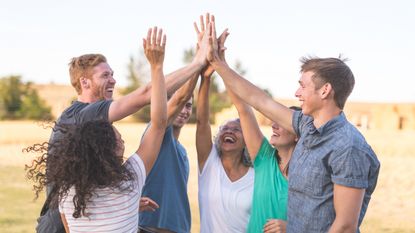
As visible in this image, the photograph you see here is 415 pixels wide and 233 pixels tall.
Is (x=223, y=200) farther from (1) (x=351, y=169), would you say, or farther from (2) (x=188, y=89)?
(1) (x=351, y=169)

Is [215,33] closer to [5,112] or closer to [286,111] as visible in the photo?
[286,111]

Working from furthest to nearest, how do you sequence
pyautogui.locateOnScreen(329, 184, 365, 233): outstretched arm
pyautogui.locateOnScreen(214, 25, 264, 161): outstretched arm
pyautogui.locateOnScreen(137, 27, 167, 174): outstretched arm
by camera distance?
1. pyautogui.locateOnScreen(214, 25, 264, 161): outstretched arm
2. pyautogui.locateOnScreen(137, 27, 167, 174): outstretched arm
3. pyautogui.locateOnScreen(329, 184, 365, 233): outstretched arm

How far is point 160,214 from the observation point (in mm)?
4578

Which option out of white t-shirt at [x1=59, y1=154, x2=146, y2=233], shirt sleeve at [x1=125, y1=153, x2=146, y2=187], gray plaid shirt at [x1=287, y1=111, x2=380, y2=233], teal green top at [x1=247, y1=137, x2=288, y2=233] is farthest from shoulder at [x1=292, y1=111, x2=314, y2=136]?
white t-shirt at [x1=59, y1=154, x2=146, y2=233]

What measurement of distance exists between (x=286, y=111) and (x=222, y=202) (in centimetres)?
82

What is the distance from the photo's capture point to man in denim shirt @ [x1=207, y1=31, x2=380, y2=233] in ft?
10.8

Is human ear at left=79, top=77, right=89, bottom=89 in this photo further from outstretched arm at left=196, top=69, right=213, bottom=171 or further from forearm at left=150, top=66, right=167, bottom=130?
forearm at left=150, top=66, right=167, bottom=130

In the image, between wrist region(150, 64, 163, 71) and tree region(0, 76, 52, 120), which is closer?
wrist region(150, 64, 163, 71)

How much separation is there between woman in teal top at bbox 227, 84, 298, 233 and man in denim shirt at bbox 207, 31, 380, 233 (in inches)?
19.7

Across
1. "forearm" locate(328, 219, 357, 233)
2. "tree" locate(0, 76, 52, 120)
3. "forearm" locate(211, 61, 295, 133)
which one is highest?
"forearm" locate(211, 61, 295, 133)

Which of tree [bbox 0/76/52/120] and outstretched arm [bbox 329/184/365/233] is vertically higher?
outstretched arm [bbox 329/184/365/233]

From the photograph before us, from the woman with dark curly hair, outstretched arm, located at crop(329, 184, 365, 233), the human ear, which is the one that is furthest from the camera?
the human ear

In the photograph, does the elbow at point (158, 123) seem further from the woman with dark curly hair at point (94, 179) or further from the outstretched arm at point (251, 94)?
the outstretched arm at point (251, 94)

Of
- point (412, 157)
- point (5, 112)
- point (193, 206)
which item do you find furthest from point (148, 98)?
point (5, 112)
